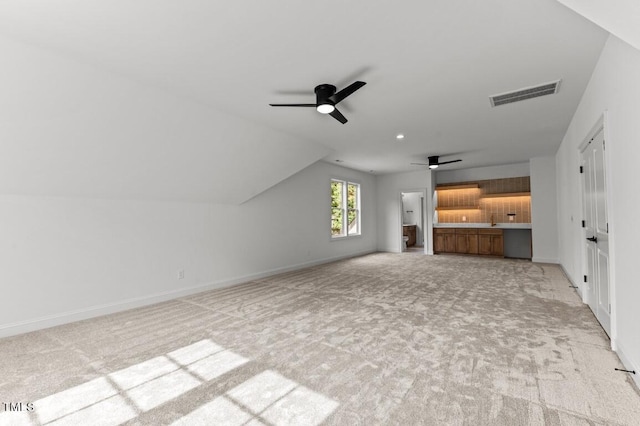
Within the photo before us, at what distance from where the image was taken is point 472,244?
337 inches

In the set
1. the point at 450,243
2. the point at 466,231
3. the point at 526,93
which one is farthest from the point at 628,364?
the point at 450,243

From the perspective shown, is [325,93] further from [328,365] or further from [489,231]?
[489,231]

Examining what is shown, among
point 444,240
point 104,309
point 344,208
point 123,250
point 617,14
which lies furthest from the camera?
point 444,240

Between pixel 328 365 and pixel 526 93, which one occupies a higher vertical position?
pixel 526 93

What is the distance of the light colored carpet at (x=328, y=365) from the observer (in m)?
1.74

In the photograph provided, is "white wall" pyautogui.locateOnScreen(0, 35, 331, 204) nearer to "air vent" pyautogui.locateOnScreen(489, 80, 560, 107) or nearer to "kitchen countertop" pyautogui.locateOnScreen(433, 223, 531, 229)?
"air vent" pyautogui.locateOnScreen(489, 80, 560, 107)

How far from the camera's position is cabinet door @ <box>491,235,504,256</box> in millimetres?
8109

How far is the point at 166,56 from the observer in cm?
258

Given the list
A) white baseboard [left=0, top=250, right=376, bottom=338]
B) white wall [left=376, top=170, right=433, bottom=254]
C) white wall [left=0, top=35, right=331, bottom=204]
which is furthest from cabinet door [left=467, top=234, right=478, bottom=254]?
white wall [left=0, top=35, right=331, bottom=204]

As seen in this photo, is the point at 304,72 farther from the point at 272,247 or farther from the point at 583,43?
the point at 272,247

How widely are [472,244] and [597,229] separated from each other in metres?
5.71

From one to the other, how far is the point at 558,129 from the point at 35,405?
737 cm

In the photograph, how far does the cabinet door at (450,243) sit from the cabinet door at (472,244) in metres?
0.42

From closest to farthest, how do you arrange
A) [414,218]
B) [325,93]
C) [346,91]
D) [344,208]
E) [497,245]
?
[346,91]
[325,93]
[497,245]
[344,208]
[414,218]
